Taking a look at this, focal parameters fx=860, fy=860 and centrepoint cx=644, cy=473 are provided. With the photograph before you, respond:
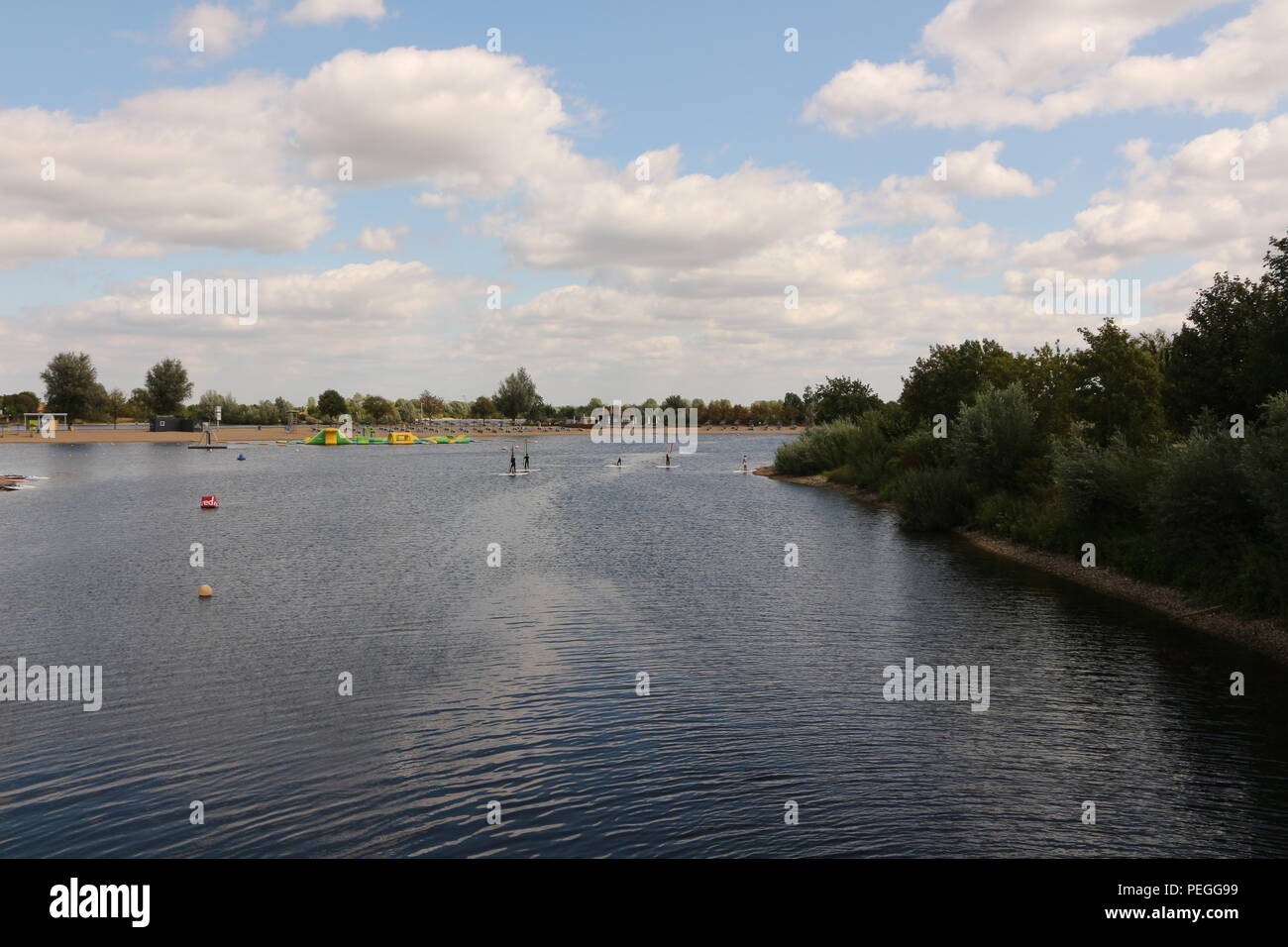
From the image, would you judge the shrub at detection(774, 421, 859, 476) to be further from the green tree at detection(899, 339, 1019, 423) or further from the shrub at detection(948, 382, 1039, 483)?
the shrub at detection(948, 382, 1039, 483)

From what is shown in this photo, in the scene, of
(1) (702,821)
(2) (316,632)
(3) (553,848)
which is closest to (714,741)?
(1) (702,821)

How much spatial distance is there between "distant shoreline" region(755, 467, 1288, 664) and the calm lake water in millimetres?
1100

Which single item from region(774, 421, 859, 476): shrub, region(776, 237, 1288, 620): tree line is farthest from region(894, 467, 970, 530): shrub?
region(774, 421, 859, 476): shrub

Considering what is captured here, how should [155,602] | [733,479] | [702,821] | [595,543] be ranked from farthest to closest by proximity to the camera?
[733,479]
[595,543]
[155,602]
[702,821]

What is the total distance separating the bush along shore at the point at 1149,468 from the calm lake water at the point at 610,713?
2846 millimetres

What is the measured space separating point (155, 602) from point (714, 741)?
25920 mm

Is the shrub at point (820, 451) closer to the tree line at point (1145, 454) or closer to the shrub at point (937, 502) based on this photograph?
the tree line at point (1145, 454)

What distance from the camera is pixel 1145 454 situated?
4316cm

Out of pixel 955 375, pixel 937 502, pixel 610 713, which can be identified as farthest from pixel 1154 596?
pixel 955 375

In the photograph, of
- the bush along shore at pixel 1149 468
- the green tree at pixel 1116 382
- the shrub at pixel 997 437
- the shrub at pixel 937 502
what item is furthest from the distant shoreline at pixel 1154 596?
the green tree at pixel 1116 382
